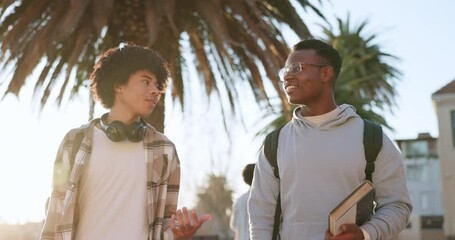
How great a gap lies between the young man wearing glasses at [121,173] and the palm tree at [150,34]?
20.2ft

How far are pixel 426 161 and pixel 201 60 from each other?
201ft

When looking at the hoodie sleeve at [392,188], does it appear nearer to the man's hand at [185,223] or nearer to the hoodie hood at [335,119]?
the hoodie hood at [335,119]

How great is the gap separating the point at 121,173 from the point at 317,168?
0.92 m

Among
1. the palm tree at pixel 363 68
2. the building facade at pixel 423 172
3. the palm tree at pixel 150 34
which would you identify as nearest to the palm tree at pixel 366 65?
the palm tree at pixel 363 68

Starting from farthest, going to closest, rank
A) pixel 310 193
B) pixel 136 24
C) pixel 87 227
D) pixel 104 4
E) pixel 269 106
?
pixel 269 106 < pixel 136 24 < pixel 104 4 < pixel 310 193 < pixel 87 227

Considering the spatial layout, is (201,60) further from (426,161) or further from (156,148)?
(426,161)

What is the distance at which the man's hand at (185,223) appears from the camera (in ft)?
Result: 9.91

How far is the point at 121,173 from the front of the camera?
3512 mm

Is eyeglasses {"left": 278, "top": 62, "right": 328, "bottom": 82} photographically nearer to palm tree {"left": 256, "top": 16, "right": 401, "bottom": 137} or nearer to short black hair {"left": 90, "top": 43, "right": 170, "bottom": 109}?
short black hair {"left": 90, "top": 43, "right": 170, "bottom": 109}

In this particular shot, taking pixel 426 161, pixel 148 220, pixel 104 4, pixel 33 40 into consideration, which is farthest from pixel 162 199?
pixel 426 161

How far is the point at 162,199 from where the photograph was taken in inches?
141

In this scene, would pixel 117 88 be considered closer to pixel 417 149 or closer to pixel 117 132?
pixel 117 132

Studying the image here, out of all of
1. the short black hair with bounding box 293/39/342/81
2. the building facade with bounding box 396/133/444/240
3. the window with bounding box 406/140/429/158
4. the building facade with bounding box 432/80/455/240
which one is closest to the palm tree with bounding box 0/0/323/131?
the short black hair with bounding box 293/39/342/81

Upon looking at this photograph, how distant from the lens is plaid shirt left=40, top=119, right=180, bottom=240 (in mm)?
3453
